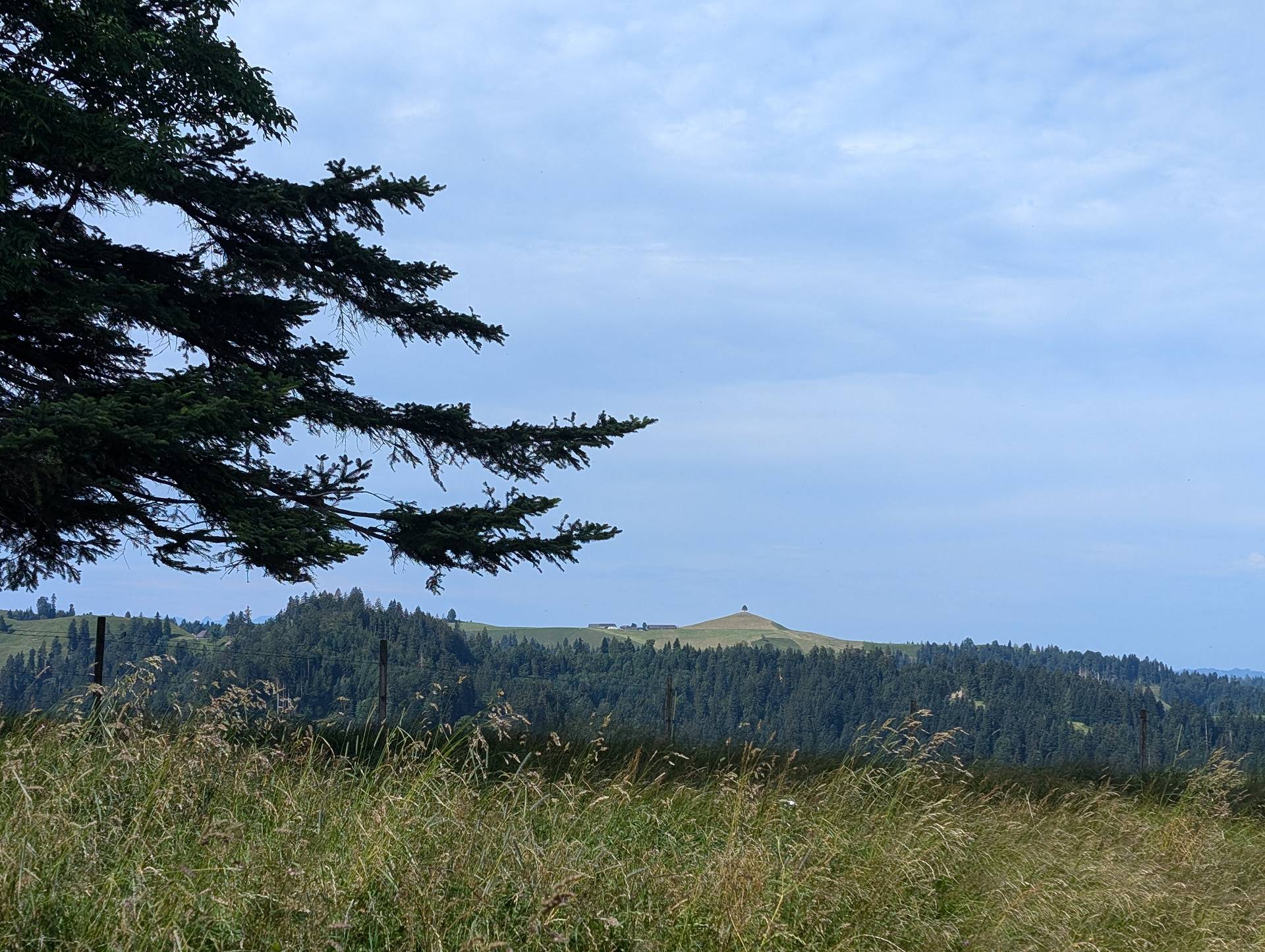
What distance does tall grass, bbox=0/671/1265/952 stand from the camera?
13.7 feet

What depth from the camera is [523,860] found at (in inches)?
182

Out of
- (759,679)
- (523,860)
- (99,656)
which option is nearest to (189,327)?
(99,656)

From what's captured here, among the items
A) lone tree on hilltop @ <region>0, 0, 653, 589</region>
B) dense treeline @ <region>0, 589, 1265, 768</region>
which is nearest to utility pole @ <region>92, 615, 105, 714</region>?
lone tree on hilltop @ <region>0, 0, 653, 589</region>

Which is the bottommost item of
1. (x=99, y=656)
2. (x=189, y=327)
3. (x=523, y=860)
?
(x=523, y=860)

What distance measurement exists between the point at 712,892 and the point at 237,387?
813cm

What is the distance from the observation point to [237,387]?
10836 millimetres

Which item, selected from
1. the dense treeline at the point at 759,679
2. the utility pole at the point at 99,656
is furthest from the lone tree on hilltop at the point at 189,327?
the dense treeline at the point at 759,679

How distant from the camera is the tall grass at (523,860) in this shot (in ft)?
13.7

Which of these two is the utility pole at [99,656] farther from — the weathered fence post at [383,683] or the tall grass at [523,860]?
the tall grass at [523,860]

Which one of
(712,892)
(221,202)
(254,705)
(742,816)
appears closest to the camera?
(712,892)

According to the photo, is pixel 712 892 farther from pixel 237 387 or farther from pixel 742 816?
pixel 237 387

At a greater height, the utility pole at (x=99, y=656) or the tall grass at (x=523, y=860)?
the utility pole at (x=99, y=656)

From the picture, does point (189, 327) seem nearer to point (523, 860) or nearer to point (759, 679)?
point (523, 860)

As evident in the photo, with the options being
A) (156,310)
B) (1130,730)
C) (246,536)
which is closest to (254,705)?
(246,536)
